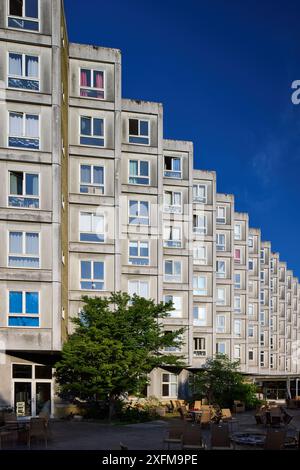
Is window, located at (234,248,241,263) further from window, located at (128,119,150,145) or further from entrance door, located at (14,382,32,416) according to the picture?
entrance door, located at (14,382,32,416)

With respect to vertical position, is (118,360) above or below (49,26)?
below

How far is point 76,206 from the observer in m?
38.5

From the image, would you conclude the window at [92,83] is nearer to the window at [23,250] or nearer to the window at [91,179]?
the window at [91,179]

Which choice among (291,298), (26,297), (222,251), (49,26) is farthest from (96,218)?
(291,298)

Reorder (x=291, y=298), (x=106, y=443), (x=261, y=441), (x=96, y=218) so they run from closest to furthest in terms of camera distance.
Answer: (x=261, y=441) < (x=106, y=443) < (x=96, y=218) < (x=291, y=298)

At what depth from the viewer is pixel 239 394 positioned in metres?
43.4

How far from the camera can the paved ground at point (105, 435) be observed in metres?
22.3

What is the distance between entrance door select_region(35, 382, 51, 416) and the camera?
33250mm

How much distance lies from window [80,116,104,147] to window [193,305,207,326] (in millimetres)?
19984

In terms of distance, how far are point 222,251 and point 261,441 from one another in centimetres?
4121

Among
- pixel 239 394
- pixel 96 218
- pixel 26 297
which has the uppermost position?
pixel 96 218

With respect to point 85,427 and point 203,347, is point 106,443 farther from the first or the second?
point 203,347

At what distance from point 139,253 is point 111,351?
1229cm

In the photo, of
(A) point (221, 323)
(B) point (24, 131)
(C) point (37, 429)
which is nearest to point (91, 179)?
(B) point (24, 131)
